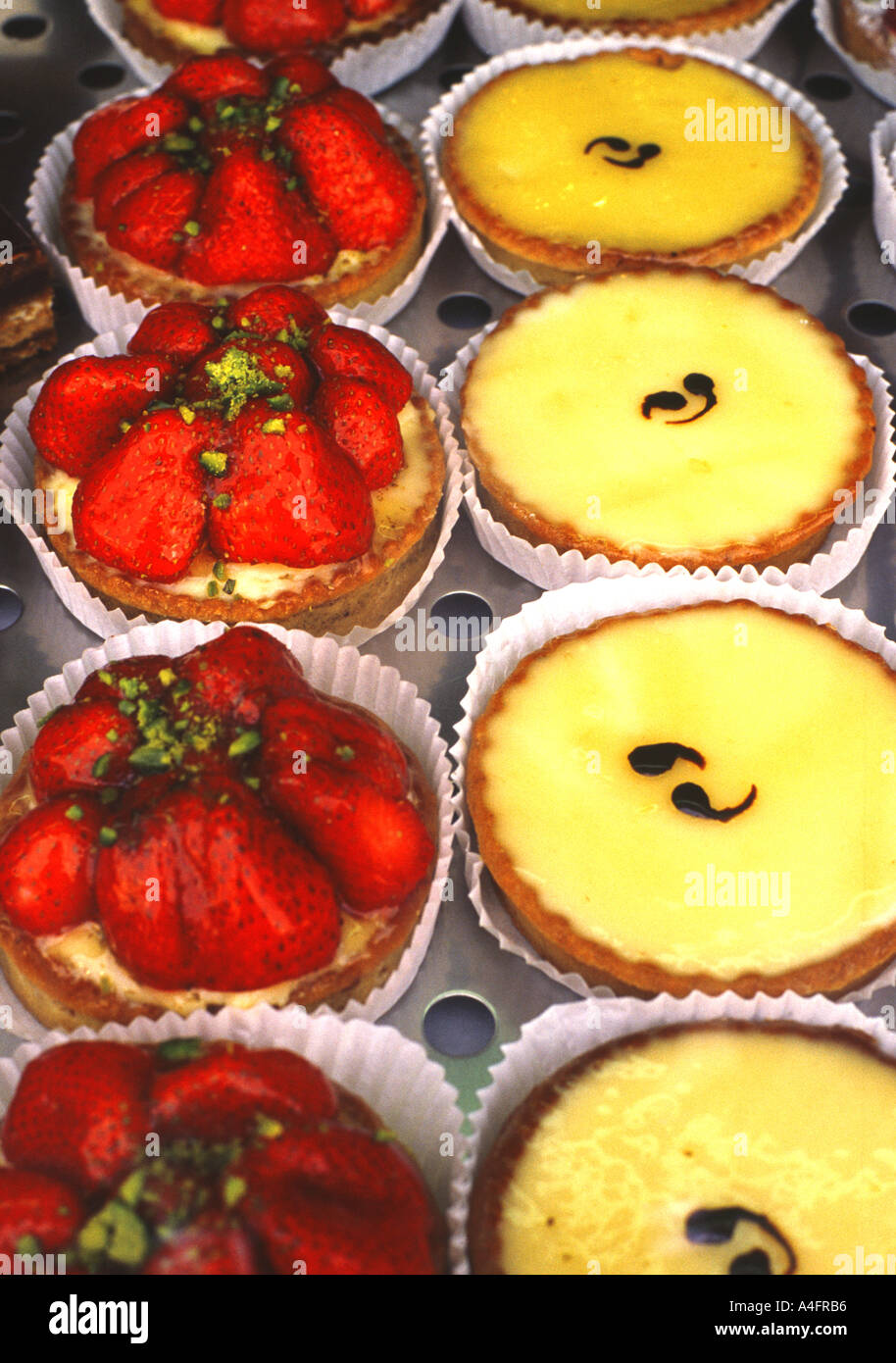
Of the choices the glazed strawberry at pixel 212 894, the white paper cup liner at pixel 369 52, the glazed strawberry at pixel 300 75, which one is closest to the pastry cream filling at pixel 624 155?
the white paper cup liner at pixel 369 52

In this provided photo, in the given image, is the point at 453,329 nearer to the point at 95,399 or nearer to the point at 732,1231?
the point at 95,399

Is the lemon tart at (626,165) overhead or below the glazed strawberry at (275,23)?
below

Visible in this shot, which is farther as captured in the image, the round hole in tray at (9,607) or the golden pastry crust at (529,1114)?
the round hole in tray at (9,607)

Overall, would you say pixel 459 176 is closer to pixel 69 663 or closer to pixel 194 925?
pixel 69 663

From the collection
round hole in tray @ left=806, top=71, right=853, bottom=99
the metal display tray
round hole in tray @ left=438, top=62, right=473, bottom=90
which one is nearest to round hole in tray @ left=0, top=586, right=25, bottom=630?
the metal display tray

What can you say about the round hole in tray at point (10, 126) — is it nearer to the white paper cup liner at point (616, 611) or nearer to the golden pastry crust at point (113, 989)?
the white paper cup liner at point (616, 611)

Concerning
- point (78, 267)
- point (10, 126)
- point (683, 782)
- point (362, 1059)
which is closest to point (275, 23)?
point (10, 126)
